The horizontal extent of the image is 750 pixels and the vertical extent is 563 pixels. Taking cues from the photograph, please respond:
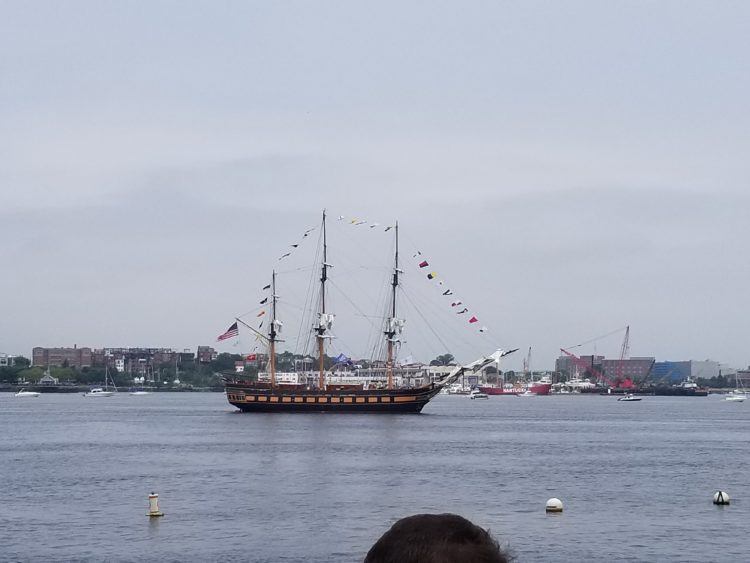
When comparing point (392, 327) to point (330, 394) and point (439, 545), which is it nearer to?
point (330, 394)

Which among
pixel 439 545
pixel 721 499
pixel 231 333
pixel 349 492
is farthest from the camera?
pixel 231 333

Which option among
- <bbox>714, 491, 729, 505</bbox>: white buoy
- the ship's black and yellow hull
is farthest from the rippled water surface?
the ship's black and yellow hull

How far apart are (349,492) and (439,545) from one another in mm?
52615

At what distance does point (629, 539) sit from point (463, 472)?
2533 centimetres

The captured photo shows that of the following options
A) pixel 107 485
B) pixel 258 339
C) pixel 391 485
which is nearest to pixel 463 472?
pixel 391 485

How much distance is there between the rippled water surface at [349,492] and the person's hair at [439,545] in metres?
32.8

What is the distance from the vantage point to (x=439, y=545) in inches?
107

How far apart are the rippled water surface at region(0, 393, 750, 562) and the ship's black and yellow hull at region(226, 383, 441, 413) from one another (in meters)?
23.6

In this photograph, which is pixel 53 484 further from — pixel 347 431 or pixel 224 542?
pixel 347 431

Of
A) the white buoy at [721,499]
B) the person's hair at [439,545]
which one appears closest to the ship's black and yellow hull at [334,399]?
the white buoy at [721,499]

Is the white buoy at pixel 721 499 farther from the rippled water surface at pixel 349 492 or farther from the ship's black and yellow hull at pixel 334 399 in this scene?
the ship's black and yellow hull at pixel 334 399

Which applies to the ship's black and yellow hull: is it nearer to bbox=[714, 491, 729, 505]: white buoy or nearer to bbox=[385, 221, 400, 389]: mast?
bbox=[385, 221, 400, 389]: mast

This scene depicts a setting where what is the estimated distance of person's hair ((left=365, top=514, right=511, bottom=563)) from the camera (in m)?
2.70

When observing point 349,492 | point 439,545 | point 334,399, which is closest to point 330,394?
point 334,399
